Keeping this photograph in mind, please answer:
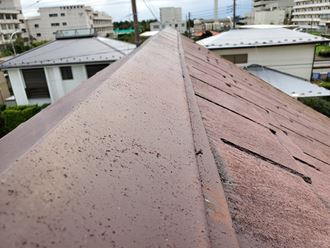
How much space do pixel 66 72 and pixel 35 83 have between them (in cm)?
226

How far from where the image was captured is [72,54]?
56.2 feet

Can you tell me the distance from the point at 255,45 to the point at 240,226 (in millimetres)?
14586

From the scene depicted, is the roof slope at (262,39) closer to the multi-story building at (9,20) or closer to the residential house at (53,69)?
the residential house at (53,69)

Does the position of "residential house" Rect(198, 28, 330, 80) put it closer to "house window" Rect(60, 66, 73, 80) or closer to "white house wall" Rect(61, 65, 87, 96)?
"white house wall" Rect(61, 65, 87, 96)

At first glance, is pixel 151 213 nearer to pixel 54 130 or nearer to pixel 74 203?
pixel 74 203

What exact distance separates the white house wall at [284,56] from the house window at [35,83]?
1117 cm

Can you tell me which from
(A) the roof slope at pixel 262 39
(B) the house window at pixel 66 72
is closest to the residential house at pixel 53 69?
(B) the house window at pixel 66 72

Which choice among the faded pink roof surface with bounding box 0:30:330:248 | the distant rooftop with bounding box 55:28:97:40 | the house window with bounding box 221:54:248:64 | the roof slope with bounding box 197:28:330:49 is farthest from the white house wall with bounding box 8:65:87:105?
the faded pink roof surface with bounding box 0:30:330:248

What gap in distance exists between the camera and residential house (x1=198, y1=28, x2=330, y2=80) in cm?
1396

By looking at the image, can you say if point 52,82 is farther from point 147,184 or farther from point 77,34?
point 147,184

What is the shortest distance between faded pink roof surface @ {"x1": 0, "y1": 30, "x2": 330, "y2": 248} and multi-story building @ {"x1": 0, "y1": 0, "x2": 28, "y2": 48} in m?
52.0

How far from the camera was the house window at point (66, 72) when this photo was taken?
16855 millimetres

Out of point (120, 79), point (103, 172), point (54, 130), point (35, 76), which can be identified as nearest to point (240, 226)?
point (103, 172)

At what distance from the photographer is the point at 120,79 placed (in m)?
1.53
